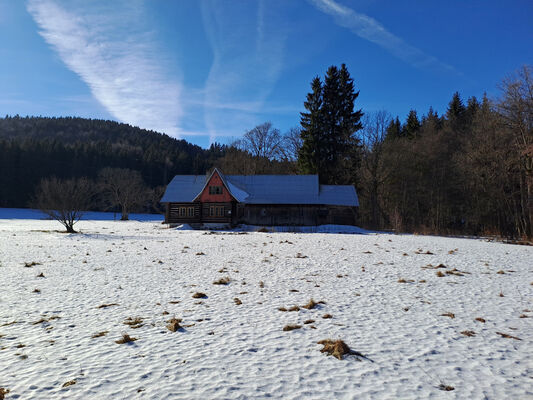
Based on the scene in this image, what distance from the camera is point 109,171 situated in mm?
66062

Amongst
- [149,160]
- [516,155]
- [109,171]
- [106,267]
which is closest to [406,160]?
[516,155]

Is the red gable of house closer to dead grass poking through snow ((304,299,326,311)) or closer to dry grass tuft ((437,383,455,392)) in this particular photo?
dead grass poking through snow ((304,299,326,311))

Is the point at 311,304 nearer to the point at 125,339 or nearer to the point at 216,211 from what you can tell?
the point at 125,339

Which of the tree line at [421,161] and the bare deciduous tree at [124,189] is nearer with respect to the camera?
the tree line at [421,161]

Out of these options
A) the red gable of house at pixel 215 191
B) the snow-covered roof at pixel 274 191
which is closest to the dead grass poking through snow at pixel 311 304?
the snow-covered roof at pixel 274 191

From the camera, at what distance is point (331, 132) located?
4631cm

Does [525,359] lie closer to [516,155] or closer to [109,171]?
[516,155]

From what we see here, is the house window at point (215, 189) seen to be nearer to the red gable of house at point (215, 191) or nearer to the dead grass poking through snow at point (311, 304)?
the red gable of house at point (215, 191)

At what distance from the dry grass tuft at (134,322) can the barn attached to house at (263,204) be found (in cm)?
3019

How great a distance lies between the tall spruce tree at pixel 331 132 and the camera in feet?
149

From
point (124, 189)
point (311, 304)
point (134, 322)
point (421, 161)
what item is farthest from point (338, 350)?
point (124, 189)

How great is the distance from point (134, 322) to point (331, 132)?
4382 centimetres

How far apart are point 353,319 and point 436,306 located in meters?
2.41

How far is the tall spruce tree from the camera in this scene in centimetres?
4550
